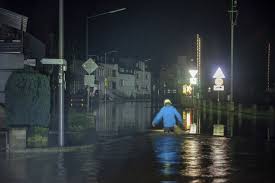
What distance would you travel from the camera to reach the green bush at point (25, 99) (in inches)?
733

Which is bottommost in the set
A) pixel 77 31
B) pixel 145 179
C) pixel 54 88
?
pixel 145 179

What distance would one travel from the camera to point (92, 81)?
3139cm

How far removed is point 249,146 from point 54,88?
45.4 feet

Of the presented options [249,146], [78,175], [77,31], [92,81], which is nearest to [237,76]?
[77,31]

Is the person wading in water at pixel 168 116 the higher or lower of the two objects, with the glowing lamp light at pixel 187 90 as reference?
lower

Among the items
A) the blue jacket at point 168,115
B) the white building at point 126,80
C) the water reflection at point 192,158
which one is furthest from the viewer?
the white building at point 126,80

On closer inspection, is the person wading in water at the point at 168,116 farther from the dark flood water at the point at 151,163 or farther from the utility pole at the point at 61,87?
the utility pole at the point at 61,87

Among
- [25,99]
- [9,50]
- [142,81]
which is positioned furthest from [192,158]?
[142,81]

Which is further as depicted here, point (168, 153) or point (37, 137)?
point (37, 137)

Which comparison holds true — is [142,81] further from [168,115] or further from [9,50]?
[168,115]

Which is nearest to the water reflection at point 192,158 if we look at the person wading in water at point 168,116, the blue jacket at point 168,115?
the person wading in water at point 168,116

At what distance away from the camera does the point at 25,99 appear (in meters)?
18.7

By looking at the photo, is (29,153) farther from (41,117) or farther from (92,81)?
(92,81)

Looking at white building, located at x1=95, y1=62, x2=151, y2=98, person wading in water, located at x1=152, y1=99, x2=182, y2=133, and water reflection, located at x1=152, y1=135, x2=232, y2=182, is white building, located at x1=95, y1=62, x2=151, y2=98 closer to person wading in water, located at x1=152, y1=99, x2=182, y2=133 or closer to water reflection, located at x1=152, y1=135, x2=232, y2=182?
person wading in water, located at x1=152, y1=99, x2=182, y2=133
